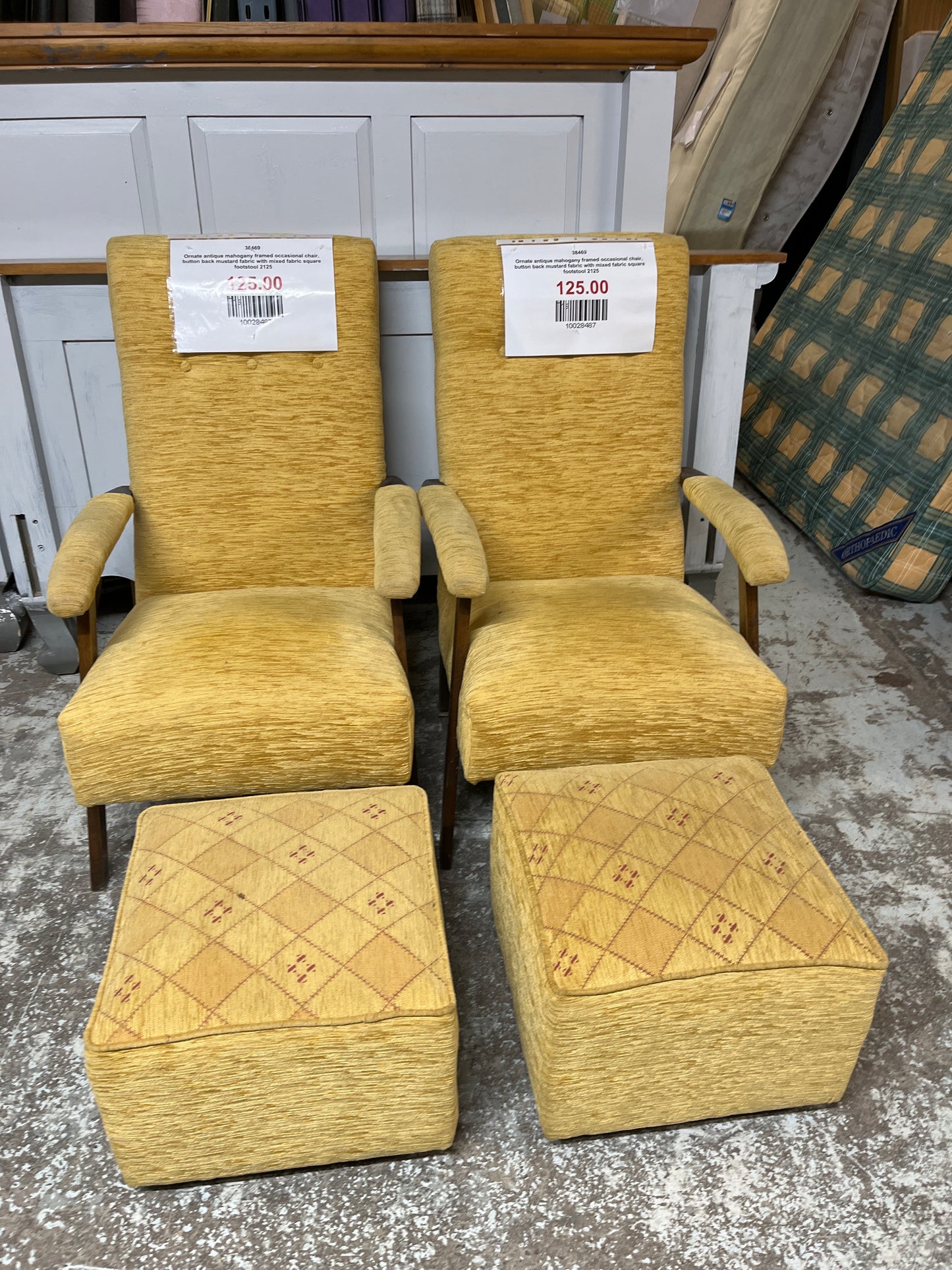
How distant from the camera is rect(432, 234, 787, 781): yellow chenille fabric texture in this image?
1.54 metres

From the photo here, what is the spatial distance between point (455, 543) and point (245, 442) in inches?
21.1

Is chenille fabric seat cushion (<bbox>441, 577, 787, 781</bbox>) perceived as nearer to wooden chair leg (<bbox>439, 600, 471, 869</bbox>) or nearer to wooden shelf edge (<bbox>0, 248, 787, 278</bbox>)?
wooden chair leg (<bbox>439, 600, 471, 869</bbox>)

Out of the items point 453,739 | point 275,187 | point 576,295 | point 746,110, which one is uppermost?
point 746,110

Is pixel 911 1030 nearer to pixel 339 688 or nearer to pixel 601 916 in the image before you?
pixel 601 916

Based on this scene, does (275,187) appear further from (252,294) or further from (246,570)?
(246,570)

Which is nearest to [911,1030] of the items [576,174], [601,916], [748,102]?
[601,916]

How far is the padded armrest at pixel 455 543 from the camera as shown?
152 cm

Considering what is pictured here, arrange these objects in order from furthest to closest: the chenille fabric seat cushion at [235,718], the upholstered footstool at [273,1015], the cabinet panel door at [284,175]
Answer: the cabinet panel door at [284,175] < the chenille fabric seat cushion at [235,718] < the upholstered footstool at [273,1015]

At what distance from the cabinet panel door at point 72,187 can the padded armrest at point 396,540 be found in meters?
1.06

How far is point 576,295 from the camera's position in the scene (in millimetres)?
1831

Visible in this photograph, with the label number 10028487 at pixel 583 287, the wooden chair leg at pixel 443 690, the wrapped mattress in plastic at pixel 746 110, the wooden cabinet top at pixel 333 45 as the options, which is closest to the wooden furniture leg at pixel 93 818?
the wooden chair leg at pixel 443 690

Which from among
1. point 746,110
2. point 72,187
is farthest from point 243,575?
point 746,110

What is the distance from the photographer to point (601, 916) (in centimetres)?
119

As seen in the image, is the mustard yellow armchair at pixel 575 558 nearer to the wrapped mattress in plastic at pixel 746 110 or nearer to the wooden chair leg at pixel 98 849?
the wooden chair leg at pixel 98 849
